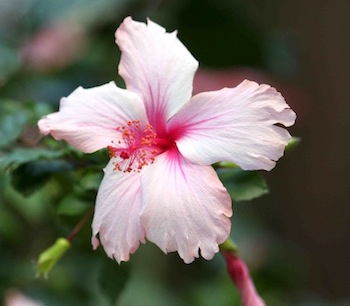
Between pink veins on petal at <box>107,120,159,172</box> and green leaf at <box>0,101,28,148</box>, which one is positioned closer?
pink veins on petal at <box>107,120,159,172</box>

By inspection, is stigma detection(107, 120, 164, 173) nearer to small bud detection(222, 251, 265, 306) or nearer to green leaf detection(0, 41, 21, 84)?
small bud detection(222, 251, 265, 306)

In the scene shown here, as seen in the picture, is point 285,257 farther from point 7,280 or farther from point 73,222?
point 73,222

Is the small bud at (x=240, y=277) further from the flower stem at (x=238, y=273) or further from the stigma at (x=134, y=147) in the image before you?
the stigma at (x=134, y=147)

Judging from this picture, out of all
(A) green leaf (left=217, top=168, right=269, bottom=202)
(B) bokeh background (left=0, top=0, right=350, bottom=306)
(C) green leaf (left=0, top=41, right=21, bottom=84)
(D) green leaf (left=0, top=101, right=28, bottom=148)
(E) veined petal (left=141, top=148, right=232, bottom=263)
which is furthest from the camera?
(B) bokeh background (left=0, top=0, right=350, bottom=306)

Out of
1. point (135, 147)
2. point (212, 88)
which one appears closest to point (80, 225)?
point (135, 147)

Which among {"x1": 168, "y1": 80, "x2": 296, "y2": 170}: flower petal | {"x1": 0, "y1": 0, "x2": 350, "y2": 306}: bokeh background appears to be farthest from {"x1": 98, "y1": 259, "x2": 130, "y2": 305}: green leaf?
{"x1": 168, "y1": 80, "x2": 296, "y2": 170}: flower petal

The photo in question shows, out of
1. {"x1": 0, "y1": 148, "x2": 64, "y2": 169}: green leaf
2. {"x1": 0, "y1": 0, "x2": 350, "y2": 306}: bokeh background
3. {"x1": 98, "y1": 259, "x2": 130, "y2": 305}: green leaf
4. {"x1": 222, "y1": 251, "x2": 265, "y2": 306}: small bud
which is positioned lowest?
{"x1": 0, "y1": 0, "x2": 350, "y2": 306}: bokeh background

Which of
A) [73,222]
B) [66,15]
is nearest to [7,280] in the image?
[73,222]
